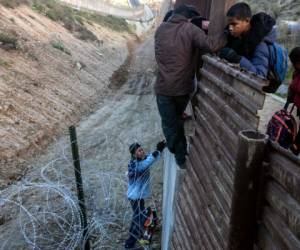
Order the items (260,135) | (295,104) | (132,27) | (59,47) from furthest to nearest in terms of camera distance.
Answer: (132,27)
(59,47)
(295,104)
(260,135)

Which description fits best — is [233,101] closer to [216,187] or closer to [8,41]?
[216,187]

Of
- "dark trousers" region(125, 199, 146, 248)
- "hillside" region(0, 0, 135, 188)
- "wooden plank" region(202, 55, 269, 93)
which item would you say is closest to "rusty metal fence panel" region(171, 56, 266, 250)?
"wooden plank" region(202, 55, 269, 93)

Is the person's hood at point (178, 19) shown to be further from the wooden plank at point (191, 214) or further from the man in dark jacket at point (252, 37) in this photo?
the wooden plank at point (191, 214)

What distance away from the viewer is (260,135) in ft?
6.50

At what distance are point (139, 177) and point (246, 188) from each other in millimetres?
4150

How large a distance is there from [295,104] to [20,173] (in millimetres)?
6851

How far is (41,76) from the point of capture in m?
14.5

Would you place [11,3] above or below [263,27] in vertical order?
below

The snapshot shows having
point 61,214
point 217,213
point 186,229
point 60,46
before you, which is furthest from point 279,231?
point 60,46

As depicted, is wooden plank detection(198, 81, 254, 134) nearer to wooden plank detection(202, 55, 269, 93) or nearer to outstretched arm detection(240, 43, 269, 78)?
wooden plank detection(202, 55, 269, 93)

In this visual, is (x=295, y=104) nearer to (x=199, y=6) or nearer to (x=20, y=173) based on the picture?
(x=199, y=6)

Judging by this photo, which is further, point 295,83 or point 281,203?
point 295,83

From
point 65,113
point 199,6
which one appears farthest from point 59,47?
point 199,6

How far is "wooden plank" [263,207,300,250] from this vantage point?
1.68 metres
